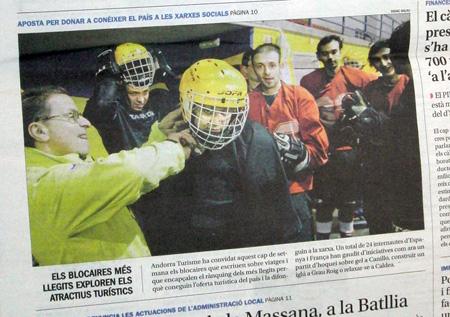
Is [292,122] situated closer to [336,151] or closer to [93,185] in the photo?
[336,151]

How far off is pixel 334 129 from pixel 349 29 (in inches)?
3.7

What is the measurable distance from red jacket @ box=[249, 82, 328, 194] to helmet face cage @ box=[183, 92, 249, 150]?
0.01 m

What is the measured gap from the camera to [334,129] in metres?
0.50

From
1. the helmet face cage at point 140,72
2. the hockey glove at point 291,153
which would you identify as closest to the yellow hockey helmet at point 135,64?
the helmet face cage at point 140,72

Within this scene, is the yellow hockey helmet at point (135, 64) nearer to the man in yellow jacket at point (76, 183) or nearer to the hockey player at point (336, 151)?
the man in yellow jacket at point (76, 183)

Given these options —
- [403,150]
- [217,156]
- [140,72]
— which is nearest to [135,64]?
[140,72]

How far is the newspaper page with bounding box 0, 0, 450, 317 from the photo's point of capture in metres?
0.46

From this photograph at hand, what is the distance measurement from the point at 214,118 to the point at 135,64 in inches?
3.4

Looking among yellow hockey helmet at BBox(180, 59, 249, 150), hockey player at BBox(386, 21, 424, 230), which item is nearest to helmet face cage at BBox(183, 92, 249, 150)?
yellow hockey helmet at BBox(180, 59, 249, 150)

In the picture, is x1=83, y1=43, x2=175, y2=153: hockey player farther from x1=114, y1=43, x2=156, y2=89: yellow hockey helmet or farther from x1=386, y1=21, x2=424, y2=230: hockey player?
x1=386, y1=21, x2=424, y2=230: hockey player

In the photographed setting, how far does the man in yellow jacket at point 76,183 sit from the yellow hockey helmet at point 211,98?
0.09 feet

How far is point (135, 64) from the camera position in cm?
47

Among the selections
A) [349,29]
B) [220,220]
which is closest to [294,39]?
[349,29]

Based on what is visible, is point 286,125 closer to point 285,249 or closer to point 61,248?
point 285,249
